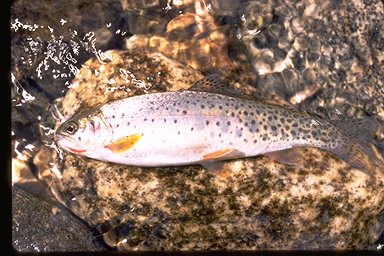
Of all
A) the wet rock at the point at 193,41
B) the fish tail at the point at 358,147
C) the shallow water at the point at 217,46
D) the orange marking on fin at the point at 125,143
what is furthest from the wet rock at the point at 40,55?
the fish tail at the point at 358,147

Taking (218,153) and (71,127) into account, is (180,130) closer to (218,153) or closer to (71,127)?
(218,153)

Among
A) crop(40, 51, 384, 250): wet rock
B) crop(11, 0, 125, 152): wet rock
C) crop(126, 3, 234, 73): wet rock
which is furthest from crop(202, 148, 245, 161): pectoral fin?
crop(11, 0, 125, 152): wet rock

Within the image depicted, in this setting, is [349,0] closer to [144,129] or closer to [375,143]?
[375,143]

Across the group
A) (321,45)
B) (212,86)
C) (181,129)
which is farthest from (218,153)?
(321,45)

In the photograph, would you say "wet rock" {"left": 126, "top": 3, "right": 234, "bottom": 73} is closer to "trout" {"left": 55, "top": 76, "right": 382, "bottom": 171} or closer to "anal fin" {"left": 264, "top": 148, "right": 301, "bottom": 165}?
"trout" {"left": 55, "top": 76, "right": 382, "bottom": 171}

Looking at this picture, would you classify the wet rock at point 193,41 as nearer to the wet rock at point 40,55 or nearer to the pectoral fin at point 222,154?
the wet rock at point 40,55
